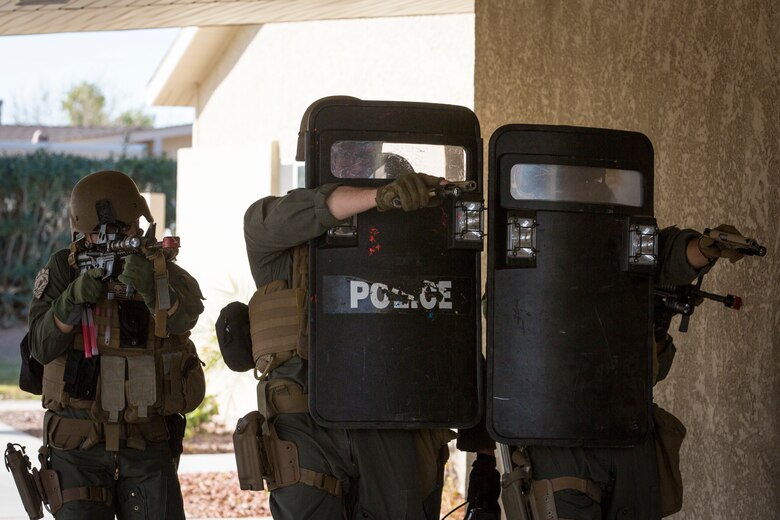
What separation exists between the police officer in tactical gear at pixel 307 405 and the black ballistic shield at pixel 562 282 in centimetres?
31

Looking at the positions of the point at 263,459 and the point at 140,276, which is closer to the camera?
the point at 263,459

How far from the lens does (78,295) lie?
4402 mm

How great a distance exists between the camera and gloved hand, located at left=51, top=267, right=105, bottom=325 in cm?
440

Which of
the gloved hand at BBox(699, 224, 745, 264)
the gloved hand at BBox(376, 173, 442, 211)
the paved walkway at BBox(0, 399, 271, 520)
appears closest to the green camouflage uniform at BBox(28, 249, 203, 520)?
the gloved hand at BBox(376, 173, 442, 211)

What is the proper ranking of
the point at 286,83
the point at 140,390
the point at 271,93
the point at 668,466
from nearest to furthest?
the point at 668,466, the point at 140,390, the point at 286,83, the point at 271,93

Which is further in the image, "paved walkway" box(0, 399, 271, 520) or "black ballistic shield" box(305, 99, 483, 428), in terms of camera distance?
"paved walkway" box(0, 399, 271, 520)

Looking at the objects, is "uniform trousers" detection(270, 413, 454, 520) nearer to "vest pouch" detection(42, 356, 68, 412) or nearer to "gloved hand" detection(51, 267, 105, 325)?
"gloved hand" detection(51, 267, 105, 325)

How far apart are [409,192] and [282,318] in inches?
26.2

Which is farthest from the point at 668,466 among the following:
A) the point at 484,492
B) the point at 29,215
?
the point at 29,215

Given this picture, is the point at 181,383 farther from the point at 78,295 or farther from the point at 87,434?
the point at 78,295

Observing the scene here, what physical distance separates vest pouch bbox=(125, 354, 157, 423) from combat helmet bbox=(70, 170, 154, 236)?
1.79 feet

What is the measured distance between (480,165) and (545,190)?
22 cm

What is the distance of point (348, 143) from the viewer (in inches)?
140

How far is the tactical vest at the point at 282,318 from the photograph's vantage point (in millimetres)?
3643
